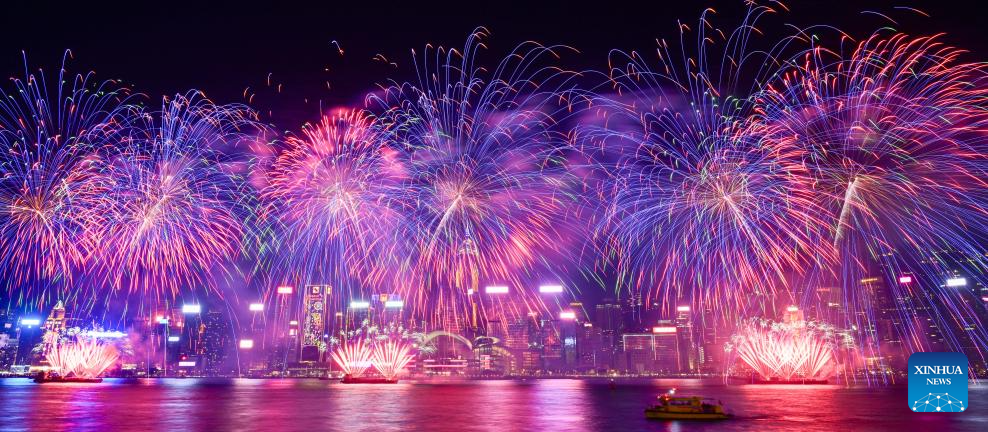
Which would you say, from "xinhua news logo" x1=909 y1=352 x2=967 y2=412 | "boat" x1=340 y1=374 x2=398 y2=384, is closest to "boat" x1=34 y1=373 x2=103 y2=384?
"boat" x1=340 y1=374 x2=398 y2=384

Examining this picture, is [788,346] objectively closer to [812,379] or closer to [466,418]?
[812,379]

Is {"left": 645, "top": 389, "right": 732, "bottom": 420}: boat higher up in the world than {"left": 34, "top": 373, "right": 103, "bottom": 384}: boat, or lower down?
higher up

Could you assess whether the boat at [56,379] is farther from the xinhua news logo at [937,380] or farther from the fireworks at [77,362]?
the xinhua news logo at [937,380]

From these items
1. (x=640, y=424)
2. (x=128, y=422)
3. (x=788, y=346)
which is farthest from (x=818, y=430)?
(x=788, y=346)

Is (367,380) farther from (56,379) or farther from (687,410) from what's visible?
(687,410)

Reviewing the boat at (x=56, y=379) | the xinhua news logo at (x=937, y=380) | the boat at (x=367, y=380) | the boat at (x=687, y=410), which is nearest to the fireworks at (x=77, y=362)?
the boat at (x=56, y=379)

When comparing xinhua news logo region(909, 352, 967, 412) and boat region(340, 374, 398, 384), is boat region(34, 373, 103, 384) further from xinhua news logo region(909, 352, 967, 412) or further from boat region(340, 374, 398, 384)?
xinhua news logo region(909, 352, 967, 412)

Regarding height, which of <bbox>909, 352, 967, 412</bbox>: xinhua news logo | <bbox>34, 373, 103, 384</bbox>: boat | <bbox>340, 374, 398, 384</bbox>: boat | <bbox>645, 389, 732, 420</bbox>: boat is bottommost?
<bbox>340, 374, 398, 384</bbox>: boat
